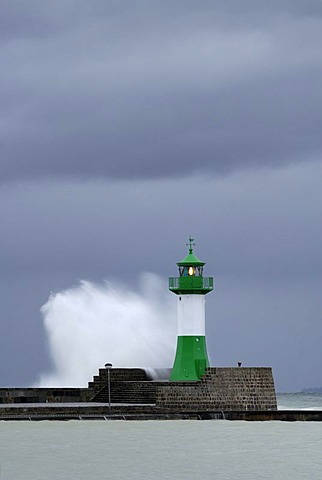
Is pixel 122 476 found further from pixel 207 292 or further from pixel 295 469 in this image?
pixel 207 292

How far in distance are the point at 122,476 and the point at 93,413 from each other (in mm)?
8307

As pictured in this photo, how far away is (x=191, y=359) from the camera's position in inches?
1981

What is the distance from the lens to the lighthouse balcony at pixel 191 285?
5047 centimetres

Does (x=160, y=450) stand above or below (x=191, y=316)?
below

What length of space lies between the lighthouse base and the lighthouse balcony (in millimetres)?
1140

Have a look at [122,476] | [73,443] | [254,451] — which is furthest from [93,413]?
[122,476]

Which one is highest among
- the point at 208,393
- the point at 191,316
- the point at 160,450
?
the point at 191,316

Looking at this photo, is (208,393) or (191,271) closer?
(208,393)

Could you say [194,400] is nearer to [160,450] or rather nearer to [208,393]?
[208,393]

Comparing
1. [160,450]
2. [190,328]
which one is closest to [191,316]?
[190,328]

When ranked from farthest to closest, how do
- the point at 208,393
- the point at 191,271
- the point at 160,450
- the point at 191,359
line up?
the point at 191,271, the point at 191,359, the point at 208,393, the point at 160,450

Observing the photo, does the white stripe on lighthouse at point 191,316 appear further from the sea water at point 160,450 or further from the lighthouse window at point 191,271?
the sea water at point 160,450

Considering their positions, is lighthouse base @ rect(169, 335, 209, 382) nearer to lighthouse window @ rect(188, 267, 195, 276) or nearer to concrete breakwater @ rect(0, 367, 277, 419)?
concrete breakwater @ rect(0, 367, 277, 419)

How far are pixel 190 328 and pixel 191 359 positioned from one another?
0.76 metres
